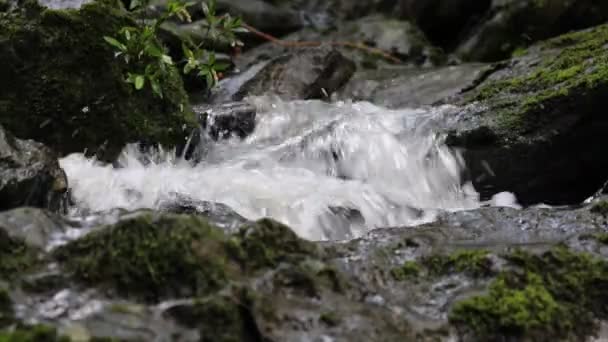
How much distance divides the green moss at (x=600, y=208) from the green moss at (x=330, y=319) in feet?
7.00

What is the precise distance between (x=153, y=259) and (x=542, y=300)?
5.96ft

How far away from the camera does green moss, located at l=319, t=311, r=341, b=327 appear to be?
2572 mm

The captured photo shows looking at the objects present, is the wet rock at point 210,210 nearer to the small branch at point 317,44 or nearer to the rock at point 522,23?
the small branch at point 317,44

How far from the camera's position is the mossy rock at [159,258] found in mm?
2539

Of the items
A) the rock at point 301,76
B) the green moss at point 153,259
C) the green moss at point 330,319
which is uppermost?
the rock at point 301,76

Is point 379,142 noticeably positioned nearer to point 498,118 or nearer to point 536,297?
point 498,118

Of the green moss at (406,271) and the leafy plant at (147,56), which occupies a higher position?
the leafy plant at (147,56)

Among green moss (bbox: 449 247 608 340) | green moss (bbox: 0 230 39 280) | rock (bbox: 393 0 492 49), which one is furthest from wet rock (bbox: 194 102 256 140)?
rock (bbox: 393 0 492 49)

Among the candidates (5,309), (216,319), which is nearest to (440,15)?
(216,319)

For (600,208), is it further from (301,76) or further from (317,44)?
(317,44)

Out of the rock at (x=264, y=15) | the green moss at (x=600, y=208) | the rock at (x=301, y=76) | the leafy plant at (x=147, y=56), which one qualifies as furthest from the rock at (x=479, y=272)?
the rock at (x=264, y=15)

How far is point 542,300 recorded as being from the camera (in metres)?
2.96

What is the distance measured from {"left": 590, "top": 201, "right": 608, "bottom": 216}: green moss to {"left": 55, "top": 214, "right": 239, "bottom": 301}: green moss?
243 cm

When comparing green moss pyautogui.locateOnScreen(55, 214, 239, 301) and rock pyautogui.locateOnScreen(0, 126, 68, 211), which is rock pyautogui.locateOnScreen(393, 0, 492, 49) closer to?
rock pyautogui.locateOnScreen(0, 126, 68, 211)
